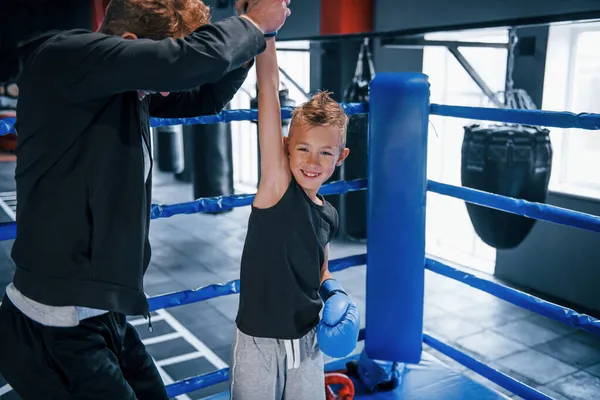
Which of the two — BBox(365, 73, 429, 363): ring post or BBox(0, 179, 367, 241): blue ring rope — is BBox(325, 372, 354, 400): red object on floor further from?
BBox(0, 179, 367, 241): blue ring rope

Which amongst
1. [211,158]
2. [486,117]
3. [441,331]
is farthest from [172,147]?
[486,117]

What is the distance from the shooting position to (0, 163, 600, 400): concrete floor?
9.85ft

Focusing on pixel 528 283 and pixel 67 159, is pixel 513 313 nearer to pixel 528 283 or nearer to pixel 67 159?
pixel 528 283

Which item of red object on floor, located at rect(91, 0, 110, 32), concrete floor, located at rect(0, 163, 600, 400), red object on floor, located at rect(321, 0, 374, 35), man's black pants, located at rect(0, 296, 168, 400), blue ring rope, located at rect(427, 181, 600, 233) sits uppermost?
red object on floor, located at rect(91, 0, 110, 32)

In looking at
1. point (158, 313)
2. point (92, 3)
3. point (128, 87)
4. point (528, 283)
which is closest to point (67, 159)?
point (128, 87)

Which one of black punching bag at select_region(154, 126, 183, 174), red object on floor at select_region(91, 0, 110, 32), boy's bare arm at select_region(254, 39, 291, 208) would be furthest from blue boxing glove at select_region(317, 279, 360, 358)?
black punching bag at select_region(154, 126, 183, 174)

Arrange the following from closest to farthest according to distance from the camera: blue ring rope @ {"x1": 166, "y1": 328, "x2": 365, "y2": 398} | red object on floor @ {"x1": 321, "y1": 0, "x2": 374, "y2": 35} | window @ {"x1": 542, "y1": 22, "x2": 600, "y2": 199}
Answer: blue ring rope @ {"x1": 166, "y1": 328, "x2": 365, "y2": 398}, window @ {"x1": 542, "y1": 22, "x2": 600, "y2": 199}, red object on floor @ {"x1": 321, "y1": 0, "x2": 374, "y2": 35}

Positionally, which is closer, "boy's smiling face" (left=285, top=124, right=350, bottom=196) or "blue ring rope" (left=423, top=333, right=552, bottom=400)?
"boy's smiling face" (left=285, top=124, right=350, bottom=196)

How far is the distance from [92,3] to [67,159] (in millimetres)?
6868

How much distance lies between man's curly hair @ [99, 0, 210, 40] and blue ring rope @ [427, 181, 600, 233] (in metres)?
1.02

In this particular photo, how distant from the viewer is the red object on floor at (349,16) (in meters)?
4.20

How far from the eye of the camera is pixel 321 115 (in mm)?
1298

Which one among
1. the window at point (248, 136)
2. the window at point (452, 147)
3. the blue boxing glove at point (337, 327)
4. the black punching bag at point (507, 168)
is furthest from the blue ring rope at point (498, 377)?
the window at point (248, 136)

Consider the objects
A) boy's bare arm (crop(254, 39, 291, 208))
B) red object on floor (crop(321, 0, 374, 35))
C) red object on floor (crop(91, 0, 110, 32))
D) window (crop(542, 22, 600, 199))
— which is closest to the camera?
boy's bare arm (crop(254, 39, 291, 208))
